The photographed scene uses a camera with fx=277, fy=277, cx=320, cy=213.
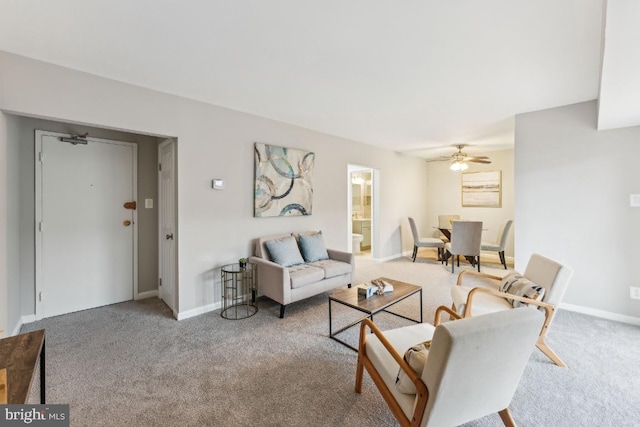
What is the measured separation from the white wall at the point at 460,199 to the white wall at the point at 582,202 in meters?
2.75

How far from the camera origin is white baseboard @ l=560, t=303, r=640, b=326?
2.93 m

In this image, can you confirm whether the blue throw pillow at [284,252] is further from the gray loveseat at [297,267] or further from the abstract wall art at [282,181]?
the abstract wall art at [282,181]

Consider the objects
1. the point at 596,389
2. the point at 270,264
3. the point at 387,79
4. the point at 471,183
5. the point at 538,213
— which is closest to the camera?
the point at 596,389

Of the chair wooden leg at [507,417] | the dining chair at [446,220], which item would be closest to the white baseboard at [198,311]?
the chair wooden leg at [507,417]

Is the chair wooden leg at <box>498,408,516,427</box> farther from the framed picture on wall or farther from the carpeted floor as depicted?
the framed picture on wall

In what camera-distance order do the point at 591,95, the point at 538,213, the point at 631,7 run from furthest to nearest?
the point at 538,213
the point at 591,95
the point at 631,7

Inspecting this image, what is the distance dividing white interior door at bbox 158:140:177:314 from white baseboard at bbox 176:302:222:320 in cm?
14

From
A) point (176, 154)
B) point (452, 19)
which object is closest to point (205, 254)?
point (176, 154)

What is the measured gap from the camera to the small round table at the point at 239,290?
326 centimetres

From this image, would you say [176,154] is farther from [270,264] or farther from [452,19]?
[452,19]

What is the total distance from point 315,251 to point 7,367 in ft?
9.85

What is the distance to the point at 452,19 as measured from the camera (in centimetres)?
176

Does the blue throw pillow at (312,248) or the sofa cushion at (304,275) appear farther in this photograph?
the blue throw pillow at (312,248)

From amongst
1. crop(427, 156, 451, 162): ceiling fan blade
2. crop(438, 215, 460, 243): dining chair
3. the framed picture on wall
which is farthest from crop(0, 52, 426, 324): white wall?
the framed picture on wall
